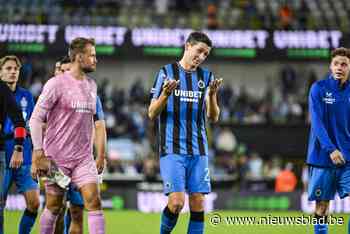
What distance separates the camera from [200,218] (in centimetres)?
794

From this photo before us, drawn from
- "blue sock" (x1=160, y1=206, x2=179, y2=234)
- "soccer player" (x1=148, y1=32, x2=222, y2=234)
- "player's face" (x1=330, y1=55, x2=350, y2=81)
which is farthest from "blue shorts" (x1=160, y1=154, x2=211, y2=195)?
"player's face" (x1=330, y1=55, x2=350, y2=81)

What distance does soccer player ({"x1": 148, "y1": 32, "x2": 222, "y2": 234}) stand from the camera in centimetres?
792

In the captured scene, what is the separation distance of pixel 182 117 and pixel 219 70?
1828 cm

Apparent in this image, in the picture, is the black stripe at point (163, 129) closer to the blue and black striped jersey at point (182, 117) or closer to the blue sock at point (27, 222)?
the blue and black striped jersey at point (182, 117)

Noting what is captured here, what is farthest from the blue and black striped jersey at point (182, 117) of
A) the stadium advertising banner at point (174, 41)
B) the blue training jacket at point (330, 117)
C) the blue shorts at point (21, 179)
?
the stadium advertising banner at point (174, 41)

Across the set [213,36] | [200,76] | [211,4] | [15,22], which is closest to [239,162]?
[213,36]

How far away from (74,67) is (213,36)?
13994 mm

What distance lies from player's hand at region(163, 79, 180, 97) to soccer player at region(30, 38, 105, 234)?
72cm

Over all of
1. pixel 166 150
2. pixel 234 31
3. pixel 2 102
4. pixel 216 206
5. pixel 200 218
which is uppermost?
pixel 234 31

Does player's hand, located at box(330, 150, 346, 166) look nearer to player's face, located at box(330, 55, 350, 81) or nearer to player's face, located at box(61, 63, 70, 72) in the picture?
player's face, located at box(330, 55, 350, 81)

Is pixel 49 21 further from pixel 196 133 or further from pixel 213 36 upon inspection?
pixel 196 133

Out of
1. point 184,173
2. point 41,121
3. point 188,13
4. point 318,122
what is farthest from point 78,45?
point 188,13

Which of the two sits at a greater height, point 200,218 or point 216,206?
point 200,218

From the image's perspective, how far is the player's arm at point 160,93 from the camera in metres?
7.60
